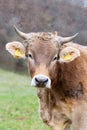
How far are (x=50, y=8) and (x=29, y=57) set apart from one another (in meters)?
45.3

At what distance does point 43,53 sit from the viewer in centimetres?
873

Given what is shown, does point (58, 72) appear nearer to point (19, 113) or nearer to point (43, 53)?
point (43, 53)

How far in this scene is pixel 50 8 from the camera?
53875 millimetres

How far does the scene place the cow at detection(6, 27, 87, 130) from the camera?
8.80 meters

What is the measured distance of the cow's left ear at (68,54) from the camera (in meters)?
9.03

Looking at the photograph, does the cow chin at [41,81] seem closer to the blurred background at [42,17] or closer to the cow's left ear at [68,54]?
the cow's left ear at [68,54]

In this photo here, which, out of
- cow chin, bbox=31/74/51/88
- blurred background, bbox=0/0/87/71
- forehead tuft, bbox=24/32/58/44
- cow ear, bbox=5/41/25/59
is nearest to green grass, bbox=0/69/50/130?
cow ear, bbox=5/41/25/59

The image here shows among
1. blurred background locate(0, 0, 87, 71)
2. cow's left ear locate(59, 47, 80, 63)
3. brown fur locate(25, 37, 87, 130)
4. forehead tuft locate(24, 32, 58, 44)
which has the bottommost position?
brown fur locate(25, 37, 87, 130)

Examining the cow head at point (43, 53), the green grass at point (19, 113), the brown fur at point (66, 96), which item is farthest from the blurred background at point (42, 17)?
the cow head at point (43, 53)

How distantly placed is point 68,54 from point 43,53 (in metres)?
0.53

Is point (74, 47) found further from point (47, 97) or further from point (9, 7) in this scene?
point (9, 7)

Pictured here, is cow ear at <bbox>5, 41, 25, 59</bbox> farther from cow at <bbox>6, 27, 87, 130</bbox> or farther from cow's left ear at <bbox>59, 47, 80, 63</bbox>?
cow's left ear at <bbox>59, 47, 80, 63</bbox>

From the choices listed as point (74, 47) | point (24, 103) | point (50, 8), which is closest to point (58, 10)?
point (50, 8)

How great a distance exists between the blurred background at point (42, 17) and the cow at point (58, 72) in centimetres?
3016
